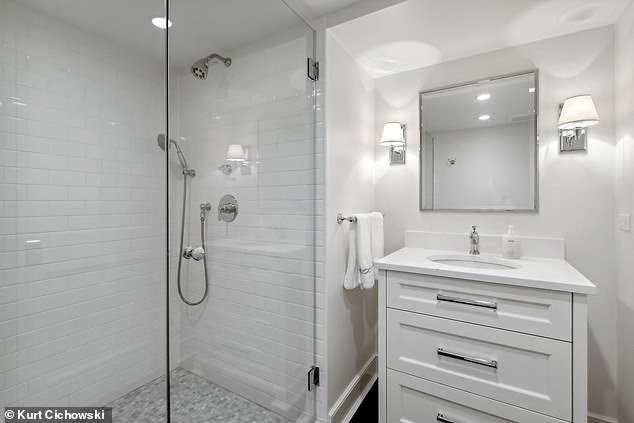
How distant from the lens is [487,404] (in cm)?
131

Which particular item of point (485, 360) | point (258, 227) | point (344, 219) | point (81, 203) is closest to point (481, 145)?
point (344, 219)

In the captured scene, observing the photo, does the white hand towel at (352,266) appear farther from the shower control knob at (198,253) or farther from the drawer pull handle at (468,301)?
the shower control knob at (198,253)

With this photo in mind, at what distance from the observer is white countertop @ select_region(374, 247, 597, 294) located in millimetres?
1179

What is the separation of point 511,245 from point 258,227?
4.55 feet

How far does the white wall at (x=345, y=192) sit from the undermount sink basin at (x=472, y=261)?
55 cm

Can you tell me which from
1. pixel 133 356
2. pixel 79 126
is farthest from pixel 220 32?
pixel 133 356

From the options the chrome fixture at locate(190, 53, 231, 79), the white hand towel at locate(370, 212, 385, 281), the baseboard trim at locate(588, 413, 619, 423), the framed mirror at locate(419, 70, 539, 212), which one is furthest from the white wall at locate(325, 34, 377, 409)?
the baseboard trim at locate(588, 413, 619, 423)

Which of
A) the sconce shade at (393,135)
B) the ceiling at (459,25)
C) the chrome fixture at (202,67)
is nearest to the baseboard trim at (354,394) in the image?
the sconce shade at (393,135)

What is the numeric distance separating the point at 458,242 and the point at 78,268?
6.73ft

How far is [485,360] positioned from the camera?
4.31 feet

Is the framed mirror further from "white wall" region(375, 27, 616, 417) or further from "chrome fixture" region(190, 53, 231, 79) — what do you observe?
"chrome fixture" region(190, 53, 231, 79)

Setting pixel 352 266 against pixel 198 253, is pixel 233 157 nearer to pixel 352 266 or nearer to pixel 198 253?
pixel 198 253

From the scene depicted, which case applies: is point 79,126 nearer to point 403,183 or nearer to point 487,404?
point 403,183

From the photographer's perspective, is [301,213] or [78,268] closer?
[78,268]
